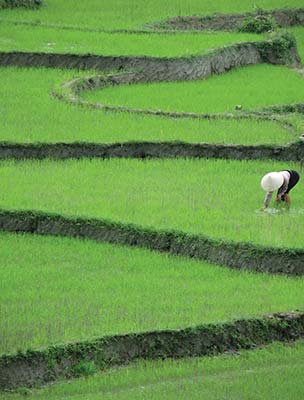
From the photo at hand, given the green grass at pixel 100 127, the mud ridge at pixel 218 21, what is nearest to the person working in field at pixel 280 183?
the green grass at pixel 100 127

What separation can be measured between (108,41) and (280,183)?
9.54m

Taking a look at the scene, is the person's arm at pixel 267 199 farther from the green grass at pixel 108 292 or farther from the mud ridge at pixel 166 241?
the green grass at pixel 108 292

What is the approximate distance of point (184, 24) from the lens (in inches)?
1056

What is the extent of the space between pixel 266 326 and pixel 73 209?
3237 millimetres

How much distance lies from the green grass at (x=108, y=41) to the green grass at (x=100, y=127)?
258 centimetres

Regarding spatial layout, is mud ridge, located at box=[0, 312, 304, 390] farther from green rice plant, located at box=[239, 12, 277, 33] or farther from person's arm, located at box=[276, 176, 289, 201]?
green rice plant, located at box=[239, 12, 277, 33]

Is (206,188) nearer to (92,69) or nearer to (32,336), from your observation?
(32,336)

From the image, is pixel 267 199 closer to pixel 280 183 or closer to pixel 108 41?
pixel 280 183

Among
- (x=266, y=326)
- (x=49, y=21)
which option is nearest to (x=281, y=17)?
(x=49, y=21)

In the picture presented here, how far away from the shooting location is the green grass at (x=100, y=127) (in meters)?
16.8

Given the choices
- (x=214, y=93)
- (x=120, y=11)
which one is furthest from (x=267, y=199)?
(x=120, y=11)

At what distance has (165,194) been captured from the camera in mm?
14758

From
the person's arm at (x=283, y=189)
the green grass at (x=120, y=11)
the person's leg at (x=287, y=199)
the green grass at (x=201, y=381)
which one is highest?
the person's arm at (x=283, y=189)

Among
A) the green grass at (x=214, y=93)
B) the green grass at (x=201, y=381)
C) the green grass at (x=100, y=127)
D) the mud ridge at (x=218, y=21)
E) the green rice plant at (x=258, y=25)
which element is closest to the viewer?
the green grass at (x=201, y=381)
